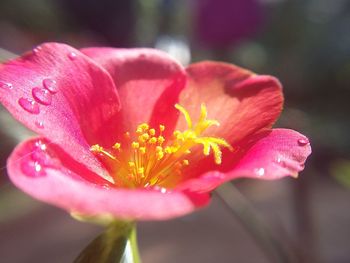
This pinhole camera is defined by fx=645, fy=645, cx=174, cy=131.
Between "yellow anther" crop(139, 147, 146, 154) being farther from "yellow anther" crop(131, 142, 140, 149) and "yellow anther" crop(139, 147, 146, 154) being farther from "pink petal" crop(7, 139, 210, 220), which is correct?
"pink petal" crop(7, 139, 210, 220)

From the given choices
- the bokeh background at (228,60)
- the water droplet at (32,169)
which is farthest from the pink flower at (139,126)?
the bokeh background at (228,60)

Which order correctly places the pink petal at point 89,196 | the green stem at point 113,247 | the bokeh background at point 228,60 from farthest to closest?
the bokeh background at point 228,60 < the green stem at point 113,247 < the pink petal at point 89,196

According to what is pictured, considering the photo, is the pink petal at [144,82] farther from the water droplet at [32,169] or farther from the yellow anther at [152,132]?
the water droplet at [32,169]

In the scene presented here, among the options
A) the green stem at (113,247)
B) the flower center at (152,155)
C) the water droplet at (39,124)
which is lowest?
the green stem at (113,247)

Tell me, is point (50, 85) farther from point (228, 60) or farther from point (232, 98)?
point (228, 60)

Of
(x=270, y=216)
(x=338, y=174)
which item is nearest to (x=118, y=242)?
(x=338, y=174)

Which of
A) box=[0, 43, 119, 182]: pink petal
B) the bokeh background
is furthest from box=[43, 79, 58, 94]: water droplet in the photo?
the bokeh background
